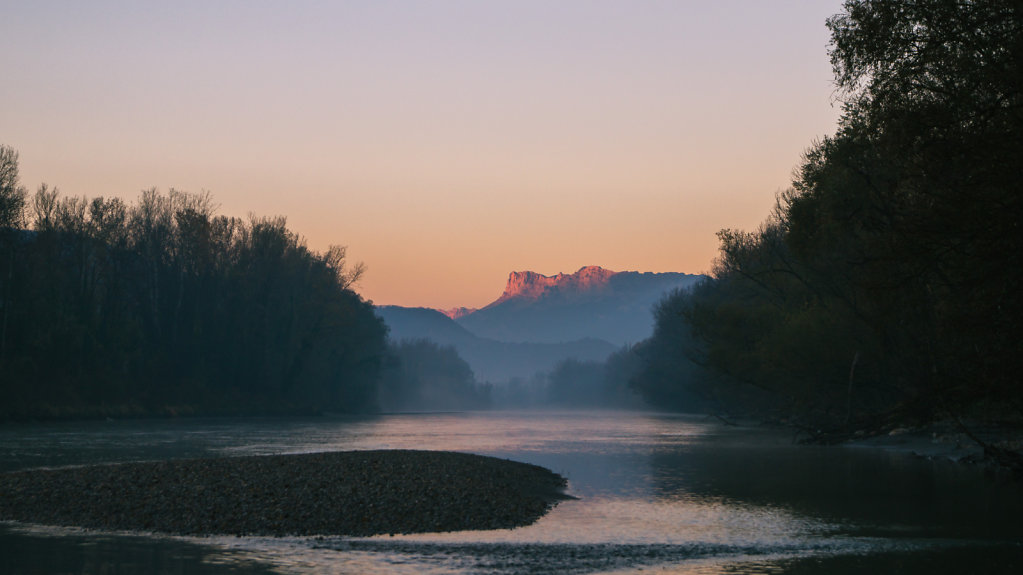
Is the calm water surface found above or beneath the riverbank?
beneath

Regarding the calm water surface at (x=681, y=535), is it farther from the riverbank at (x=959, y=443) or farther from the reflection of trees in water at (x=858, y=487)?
the riverbank at (x=959, y=443)

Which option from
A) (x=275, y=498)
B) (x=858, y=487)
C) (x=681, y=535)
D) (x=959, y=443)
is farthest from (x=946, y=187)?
(x=959, y=443)

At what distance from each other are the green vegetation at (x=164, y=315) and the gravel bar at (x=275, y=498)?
159 feet

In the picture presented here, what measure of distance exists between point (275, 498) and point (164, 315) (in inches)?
3470

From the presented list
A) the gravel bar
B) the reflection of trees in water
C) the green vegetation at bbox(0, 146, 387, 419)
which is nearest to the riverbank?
the reflection of trees in water

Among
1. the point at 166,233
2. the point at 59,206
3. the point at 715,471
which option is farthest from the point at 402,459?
the point at 166,233

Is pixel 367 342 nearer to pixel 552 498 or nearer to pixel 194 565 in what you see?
pixel 552 498

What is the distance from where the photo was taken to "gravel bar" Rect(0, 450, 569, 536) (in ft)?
83.4

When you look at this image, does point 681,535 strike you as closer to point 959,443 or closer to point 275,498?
point 275,498

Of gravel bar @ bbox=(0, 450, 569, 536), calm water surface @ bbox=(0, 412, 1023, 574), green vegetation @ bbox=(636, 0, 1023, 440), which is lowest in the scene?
calm water surface @ bbox=(0, 412, 1023, 574)

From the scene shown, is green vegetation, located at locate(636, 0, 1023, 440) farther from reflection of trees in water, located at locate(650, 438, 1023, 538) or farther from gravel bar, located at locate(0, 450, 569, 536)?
gravel bar, located at locate(0, 450, 569, 536)

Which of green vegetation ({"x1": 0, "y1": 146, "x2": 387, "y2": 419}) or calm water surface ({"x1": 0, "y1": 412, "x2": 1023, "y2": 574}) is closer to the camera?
calm water surface ({"x1": 0, "y1": 412, "x2": 1023, "y2": 574})

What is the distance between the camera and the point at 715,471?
44.6 meters

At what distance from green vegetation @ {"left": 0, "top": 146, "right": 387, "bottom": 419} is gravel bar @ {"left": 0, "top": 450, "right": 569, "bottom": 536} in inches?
1904
